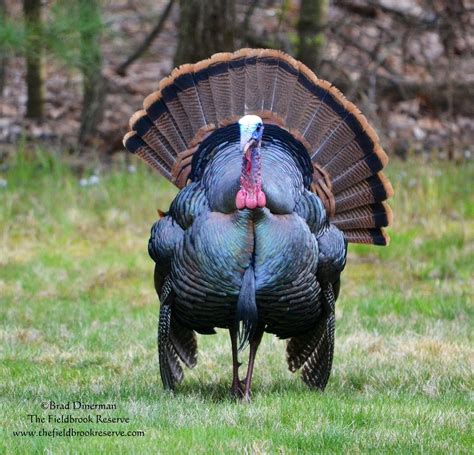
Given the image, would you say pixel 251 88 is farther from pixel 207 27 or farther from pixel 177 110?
pixel 207 27

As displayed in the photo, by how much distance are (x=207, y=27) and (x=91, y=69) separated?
4.29 ft

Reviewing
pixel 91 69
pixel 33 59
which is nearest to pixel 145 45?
pixel 33 59

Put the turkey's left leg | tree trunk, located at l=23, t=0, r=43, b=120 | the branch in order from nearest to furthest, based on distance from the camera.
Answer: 1. the turkey's left leg
2. tree trunk, located at l=23, t=0, r=43, b=120
3. the branch

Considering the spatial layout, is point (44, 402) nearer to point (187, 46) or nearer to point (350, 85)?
point (187, 46)

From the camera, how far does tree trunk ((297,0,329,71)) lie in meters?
11.7

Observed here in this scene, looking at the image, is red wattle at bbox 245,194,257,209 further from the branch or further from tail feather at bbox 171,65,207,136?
the branch

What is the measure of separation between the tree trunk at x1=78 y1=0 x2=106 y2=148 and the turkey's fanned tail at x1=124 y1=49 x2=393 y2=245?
160 inches

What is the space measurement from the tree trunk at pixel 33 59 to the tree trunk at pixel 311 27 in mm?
2739

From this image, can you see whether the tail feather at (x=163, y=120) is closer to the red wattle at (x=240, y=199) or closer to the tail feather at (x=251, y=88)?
the tail feather at (x=251, y=88)

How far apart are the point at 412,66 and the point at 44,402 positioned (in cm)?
958

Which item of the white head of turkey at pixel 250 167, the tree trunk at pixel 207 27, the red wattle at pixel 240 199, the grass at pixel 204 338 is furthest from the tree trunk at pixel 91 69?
the red wattle at pixel 240 199

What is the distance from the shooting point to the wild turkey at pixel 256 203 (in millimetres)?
4926

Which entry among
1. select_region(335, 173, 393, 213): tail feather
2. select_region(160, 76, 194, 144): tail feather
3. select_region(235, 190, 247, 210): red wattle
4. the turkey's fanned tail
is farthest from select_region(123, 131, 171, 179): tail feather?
select_region(235, 190, 247, 210): red wattle

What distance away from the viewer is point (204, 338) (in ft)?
22.7
